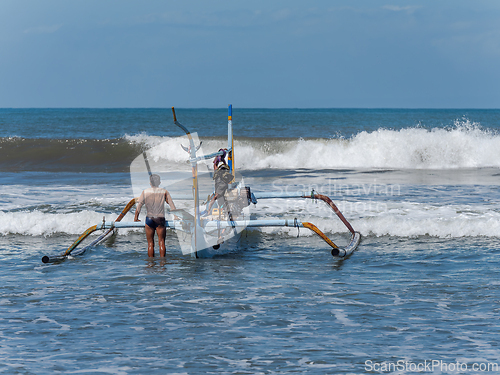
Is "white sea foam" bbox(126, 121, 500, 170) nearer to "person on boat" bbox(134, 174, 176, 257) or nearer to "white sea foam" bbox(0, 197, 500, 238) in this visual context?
"white sea foam" bbox(0, 197, 500, 238)

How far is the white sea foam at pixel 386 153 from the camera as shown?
1097 inches

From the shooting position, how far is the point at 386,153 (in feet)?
95.2

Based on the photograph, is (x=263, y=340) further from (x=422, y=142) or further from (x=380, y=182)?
(x=422, y=142)

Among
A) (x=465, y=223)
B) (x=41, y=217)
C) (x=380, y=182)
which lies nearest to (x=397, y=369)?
(x=465, y=223)

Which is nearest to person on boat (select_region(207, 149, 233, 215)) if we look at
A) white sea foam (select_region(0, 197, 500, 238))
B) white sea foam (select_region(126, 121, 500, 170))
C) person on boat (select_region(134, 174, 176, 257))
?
person on boat (select_region(134, 174, 176, 257))

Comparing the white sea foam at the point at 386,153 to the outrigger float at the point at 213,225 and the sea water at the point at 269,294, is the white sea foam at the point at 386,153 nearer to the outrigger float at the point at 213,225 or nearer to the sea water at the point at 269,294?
the sea water at the point at 269,294

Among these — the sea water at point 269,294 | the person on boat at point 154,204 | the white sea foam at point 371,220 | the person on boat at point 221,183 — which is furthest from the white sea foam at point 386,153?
the person on boat at point 154,204

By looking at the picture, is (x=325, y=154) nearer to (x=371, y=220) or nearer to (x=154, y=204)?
(x=371, y=220)

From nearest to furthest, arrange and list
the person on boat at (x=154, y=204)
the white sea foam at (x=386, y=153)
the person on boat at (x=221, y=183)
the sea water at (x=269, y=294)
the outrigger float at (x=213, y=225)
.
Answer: the sea water at (x=269, y=294)
the outrigger float at (x=213, y=225)
the person on boat at (x=154, y=204)
the person on boat at (x=221, y=183)
the white sea foam at (x=386, y=153)

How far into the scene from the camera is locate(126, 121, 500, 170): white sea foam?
27875 mm

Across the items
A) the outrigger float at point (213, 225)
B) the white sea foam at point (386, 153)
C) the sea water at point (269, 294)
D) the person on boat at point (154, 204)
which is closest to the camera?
the sea water at point (269, 294)

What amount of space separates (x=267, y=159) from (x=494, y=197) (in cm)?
1591

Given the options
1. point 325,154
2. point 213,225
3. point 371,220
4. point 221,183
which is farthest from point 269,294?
point 325,154

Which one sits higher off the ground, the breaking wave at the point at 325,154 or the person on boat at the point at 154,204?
the breaking wave at the point at 325,154
